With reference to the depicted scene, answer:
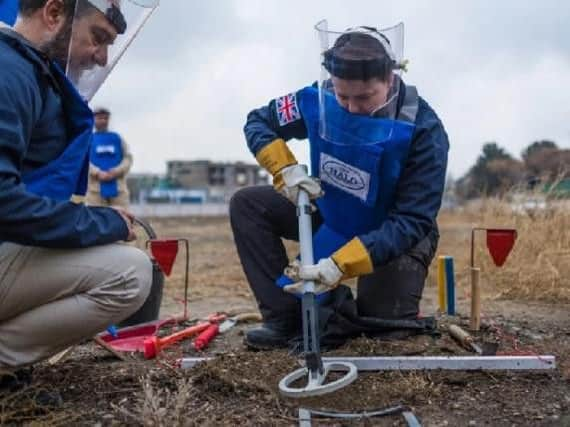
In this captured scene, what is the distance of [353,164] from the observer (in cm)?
324

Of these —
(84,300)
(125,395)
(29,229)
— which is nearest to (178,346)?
(125,395)

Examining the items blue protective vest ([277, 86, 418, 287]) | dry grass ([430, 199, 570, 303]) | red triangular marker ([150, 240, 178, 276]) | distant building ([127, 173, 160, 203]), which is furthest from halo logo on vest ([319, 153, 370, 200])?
distant building ([127, 173, 160, 203])

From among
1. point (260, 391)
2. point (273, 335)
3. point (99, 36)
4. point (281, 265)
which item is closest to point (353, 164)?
point (281, 265)

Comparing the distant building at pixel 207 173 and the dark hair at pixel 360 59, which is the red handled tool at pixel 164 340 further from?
the distant building at pixel 207 173

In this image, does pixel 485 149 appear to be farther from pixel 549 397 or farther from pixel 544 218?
pixel 549 397

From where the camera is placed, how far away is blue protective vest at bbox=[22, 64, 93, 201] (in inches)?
97.6

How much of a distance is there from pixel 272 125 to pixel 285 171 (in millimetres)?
520

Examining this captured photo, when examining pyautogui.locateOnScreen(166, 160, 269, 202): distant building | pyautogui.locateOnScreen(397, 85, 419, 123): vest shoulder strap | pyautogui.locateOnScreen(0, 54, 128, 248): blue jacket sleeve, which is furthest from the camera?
pyautogui.locateOnScreen(166, 160, 269, 202): distant building

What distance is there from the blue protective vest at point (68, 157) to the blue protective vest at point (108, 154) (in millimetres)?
5121

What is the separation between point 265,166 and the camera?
3395mm

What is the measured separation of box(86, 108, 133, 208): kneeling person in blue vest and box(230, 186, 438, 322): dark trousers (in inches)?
166

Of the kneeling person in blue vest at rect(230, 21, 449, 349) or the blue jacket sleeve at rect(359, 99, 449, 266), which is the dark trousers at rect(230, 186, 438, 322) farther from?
the blue jacket sleeve at rect(359, 99, 449, 266)

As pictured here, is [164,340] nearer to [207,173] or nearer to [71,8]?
[71,8]

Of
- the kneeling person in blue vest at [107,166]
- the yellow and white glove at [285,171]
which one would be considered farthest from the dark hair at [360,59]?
the kneeling person in blue vest at [107,166]
